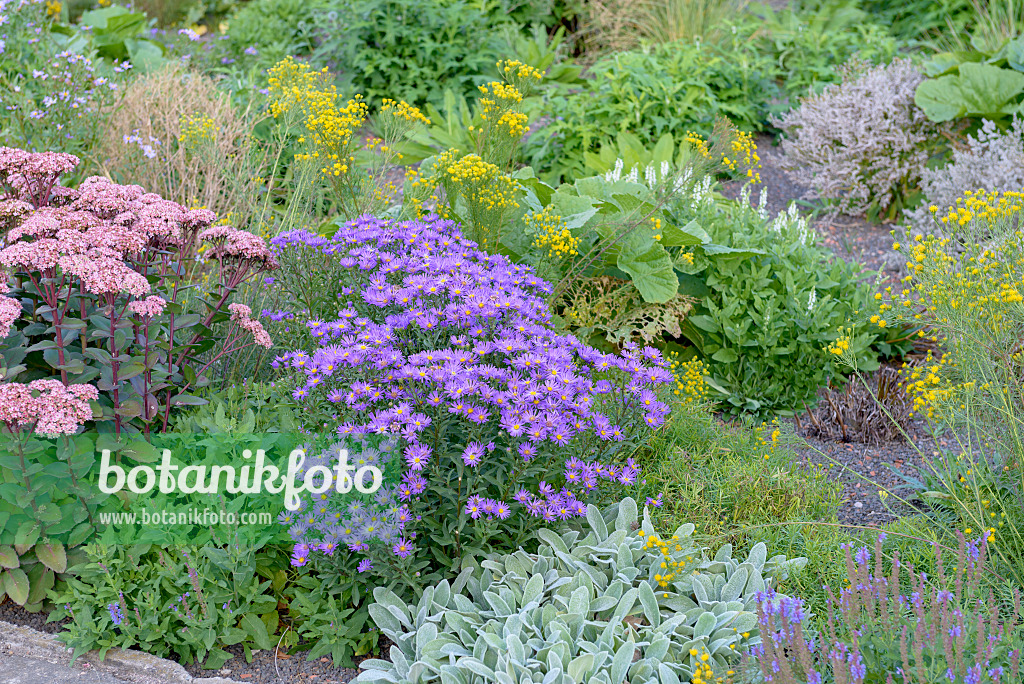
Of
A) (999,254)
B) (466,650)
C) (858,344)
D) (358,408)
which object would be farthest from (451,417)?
(858,344)

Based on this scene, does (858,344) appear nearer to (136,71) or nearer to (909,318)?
(909,318)

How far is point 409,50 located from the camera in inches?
294

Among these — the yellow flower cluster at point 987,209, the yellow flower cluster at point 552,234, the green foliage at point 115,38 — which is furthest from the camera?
the green foliage at point 115,38

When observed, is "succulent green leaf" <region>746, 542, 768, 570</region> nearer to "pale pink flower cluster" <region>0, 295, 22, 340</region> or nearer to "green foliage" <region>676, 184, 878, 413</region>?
"green foliage" <region>676, 184, 878, 413</region>

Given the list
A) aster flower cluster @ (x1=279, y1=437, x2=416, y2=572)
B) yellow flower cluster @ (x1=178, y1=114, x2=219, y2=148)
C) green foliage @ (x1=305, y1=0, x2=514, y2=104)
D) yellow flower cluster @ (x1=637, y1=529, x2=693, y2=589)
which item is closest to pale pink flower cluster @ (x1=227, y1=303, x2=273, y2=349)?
aster flower cluster @ (x1=279, y1=437, x2=416, y2=572)

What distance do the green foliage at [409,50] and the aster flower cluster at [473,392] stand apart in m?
4.85

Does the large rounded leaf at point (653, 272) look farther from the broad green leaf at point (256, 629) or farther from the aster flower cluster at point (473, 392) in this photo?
the broad green leaf at point (256, 629)

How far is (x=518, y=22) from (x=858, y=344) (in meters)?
6.53

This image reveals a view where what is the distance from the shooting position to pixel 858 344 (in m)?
4.08

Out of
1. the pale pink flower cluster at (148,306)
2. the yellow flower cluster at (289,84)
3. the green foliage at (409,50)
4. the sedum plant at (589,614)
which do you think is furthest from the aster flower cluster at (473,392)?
the green foliage at (409,50)

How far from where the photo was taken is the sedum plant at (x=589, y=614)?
234cm

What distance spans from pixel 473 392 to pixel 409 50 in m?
5.80

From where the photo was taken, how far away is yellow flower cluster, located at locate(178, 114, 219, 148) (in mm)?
5008

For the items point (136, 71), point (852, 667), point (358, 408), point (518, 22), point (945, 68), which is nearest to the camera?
point (852, 667)
